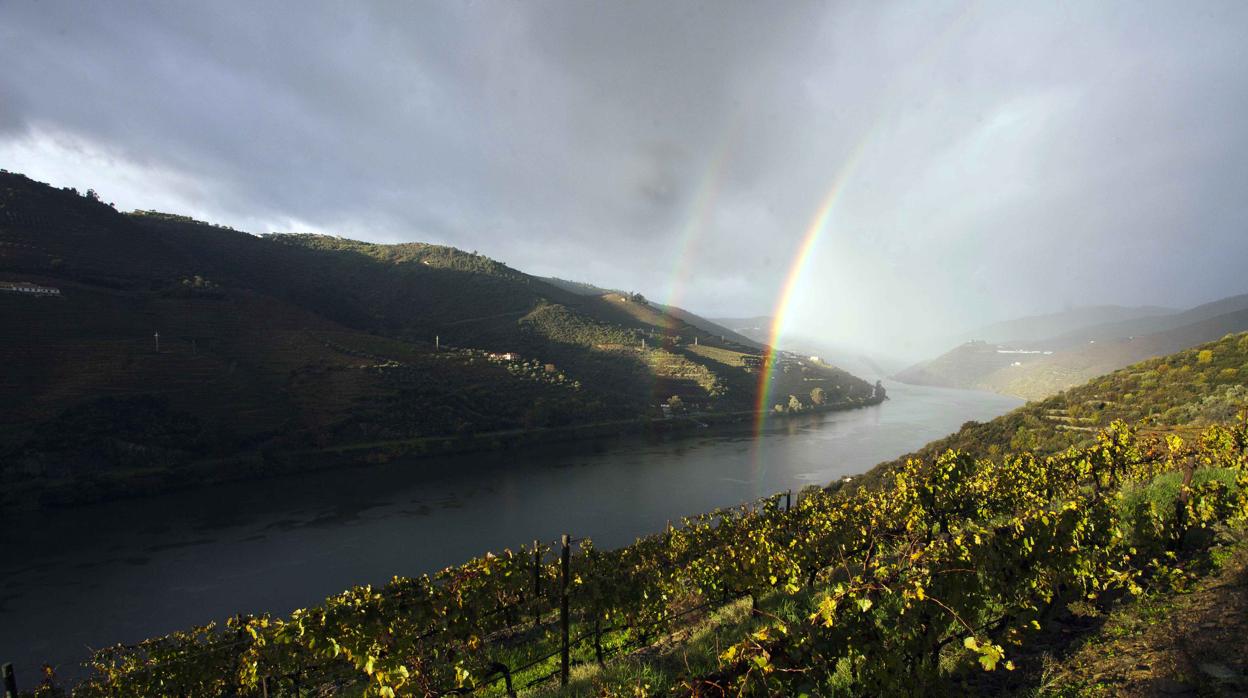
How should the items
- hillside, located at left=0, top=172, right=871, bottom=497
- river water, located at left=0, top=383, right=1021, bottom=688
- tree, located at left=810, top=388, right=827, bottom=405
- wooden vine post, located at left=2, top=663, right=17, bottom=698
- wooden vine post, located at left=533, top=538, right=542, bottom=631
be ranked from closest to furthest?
1. wooden vine post, located at left=2, top=663, right=17, bottom=698
2. wooden vine post, located at left=533, top=538, right=542, bottom=631
3. river water, located at left=0, top=383, right=1021, bottom=688
4. hillside, located at left=0, top=172, right=871, bottom=497
5. tree, located at left=810, top=388, right=827, bottom=405

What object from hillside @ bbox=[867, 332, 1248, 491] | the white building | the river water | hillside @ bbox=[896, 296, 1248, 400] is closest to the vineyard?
the river water

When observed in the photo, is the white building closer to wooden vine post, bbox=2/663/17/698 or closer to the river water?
the river water

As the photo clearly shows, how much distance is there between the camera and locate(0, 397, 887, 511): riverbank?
89.7 ft

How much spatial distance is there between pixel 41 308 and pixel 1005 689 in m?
59.1

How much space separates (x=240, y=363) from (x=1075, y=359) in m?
154

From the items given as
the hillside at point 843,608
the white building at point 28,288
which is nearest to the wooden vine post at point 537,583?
the hillside at point 843,608

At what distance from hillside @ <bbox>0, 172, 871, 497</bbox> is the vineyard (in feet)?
108

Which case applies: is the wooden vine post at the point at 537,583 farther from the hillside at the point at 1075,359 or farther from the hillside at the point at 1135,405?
the hillside at the point at 1075,359

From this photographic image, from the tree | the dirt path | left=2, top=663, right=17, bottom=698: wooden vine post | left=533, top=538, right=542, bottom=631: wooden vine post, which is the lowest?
the tree

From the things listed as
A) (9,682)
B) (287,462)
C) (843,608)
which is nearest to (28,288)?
(287,462)

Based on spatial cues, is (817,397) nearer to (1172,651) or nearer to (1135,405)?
(1135,405)

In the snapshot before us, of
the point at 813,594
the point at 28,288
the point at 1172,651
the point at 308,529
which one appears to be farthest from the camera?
the point at 28,288

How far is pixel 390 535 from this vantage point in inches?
1009

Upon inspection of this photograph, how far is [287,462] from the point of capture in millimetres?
35094
